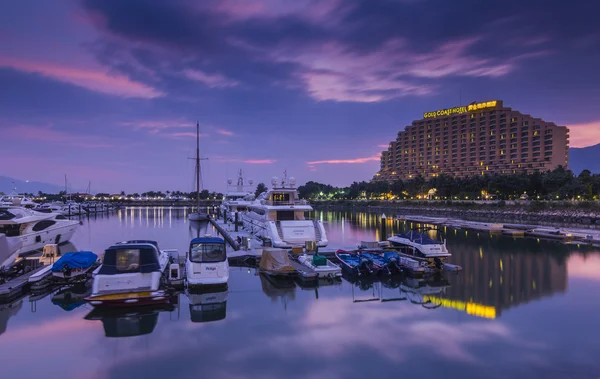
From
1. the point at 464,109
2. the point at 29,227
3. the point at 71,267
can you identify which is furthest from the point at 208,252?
the point at 464,109

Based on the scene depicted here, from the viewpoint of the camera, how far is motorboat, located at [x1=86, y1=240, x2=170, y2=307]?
50.8 ft

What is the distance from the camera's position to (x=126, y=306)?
1609cm

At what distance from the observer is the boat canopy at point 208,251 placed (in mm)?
19953

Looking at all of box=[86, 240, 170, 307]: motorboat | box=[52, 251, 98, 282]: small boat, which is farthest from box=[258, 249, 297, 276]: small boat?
box=[52, 251, 98, 282]: small boat

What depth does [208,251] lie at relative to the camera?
66.6 feet

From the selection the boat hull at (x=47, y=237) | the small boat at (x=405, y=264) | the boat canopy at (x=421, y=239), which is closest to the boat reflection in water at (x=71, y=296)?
the boat hull at (x=47, y=237)

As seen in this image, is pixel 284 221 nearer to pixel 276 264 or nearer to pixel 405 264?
pixel 276 264

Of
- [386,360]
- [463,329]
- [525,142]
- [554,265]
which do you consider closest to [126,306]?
[386,360]

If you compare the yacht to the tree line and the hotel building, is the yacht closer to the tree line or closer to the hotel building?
the tree line

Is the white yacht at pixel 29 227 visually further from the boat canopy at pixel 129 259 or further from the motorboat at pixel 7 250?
the boat canopy at pixel 129 259

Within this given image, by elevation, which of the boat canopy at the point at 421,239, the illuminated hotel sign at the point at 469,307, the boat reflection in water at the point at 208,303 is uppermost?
the boat canopy at the point at 421,239

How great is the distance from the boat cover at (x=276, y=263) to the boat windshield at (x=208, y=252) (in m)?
3.36

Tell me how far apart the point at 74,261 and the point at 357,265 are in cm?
1665

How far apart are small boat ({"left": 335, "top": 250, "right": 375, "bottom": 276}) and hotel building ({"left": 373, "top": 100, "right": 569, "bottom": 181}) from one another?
11618 cm
